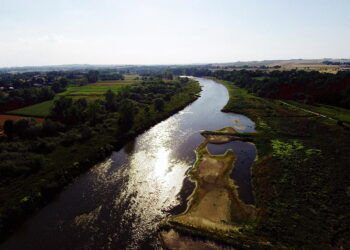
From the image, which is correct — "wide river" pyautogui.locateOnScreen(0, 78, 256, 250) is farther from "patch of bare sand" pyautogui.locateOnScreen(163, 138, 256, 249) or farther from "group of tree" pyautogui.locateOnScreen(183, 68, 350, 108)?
"group of tree" pyautogui.locateOnScreen(183, 68, 350, 108)

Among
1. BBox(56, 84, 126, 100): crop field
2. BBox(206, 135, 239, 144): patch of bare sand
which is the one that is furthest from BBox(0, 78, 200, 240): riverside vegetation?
BBox(56, 84, 126, 100): crop field

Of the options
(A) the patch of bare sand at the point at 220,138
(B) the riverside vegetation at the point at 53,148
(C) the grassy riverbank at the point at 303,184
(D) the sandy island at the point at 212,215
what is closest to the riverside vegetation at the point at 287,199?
(C) the grassy riverbank at the point at 303,184

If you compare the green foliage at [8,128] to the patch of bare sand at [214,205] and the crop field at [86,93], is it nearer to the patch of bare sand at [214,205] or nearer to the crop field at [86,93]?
the patch of bare sand at [214,205]

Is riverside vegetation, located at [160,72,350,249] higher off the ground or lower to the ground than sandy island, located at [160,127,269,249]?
higher

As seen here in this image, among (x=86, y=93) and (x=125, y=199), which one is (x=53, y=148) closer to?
(x=125, y=199)

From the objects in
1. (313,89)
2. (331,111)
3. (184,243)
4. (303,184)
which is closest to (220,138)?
(303,184)

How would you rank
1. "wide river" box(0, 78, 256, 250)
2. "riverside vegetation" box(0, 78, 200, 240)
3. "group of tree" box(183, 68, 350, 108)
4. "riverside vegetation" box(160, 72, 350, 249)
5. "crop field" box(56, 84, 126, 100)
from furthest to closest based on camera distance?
Result: 1. "crop field" box(56, 84, 126, 100)
2. "group of tree" box(183, 68, 350, 108)
3. "riverside vegetation" box(0, 78, 200, 240)
4. "wide river" box(0, 78, 256, 250)
5. "riverside vegetation" box(160, 72, 350, 249)

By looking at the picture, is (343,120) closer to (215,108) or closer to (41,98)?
(215,108)
